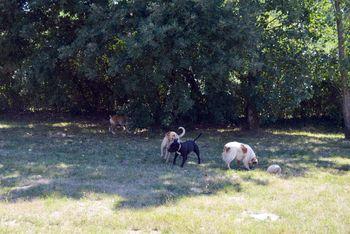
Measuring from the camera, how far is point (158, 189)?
7.61 metres

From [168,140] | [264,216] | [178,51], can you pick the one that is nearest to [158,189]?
[264,216]

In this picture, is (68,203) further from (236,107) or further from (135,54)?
(236,107)

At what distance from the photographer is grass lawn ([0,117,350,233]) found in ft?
A: 18.8

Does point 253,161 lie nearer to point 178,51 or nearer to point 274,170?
point 274,170

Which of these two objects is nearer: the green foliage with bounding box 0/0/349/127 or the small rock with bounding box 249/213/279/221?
the small rock with bounding box 249/213/279/221

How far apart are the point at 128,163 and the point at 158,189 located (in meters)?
2.67

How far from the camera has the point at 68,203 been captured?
658 centimetres

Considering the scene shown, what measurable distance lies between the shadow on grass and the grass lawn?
0.02 m

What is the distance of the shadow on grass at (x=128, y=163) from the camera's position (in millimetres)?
7453

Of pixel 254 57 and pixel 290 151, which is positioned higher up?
pixel 254 57

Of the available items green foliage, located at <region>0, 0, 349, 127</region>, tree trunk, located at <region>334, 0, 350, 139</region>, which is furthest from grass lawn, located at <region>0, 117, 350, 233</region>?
green foliage, located at <region>0, 0, 349, 127</region>

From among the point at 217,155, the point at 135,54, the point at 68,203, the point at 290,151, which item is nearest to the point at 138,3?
the point at 135,54

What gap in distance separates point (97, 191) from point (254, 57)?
773 centimetres

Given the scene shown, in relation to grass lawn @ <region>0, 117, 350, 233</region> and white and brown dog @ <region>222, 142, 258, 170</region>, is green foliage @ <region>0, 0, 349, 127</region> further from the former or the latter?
white and brown dog @ <region>222, 142, 258, 170</region>
